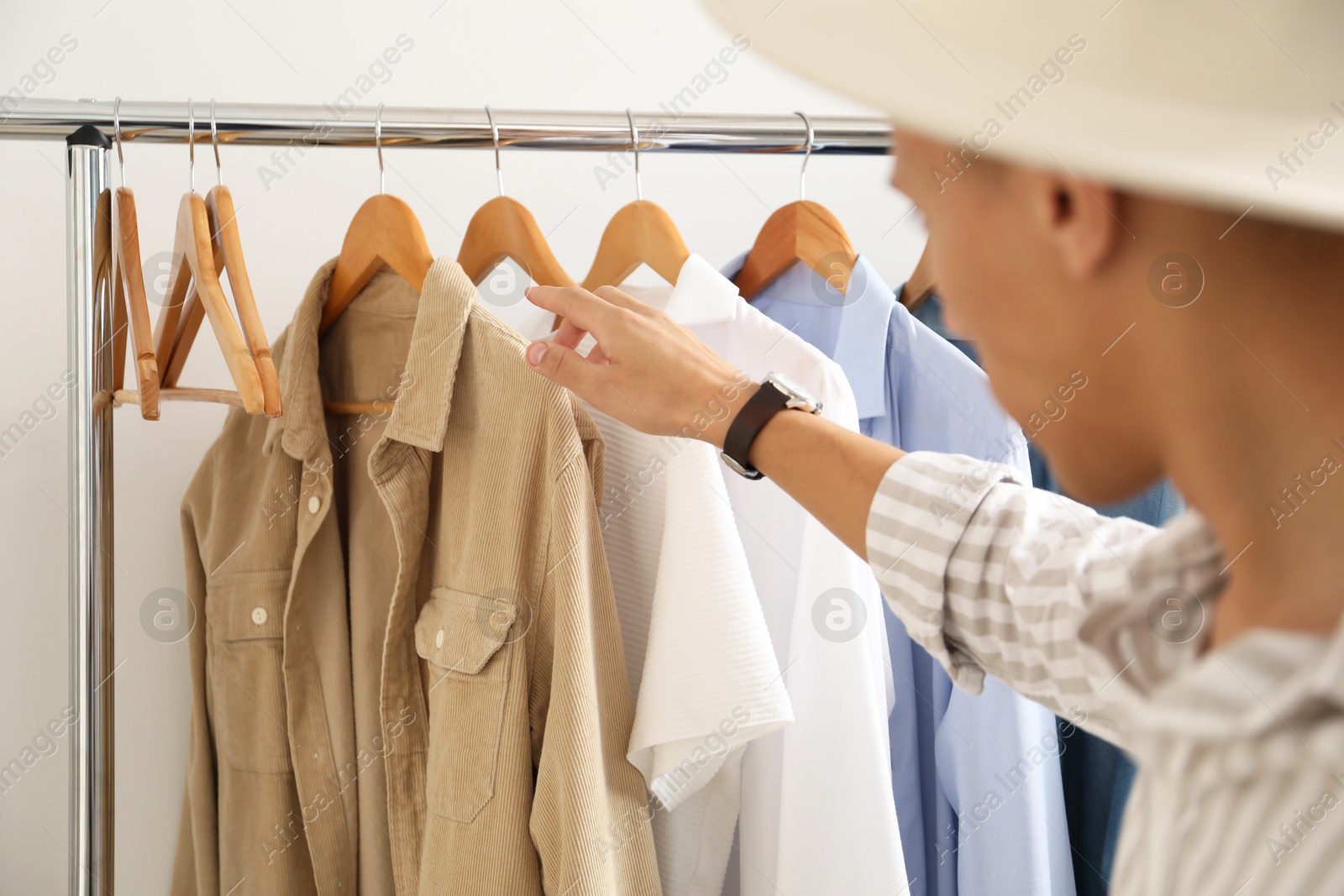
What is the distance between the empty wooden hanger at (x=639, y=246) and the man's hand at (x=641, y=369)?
134 mm

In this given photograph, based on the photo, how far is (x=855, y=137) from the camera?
0.87 m

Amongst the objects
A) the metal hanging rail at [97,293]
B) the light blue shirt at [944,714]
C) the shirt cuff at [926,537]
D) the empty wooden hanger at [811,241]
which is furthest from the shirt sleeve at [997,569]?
the metal hanging rail at [97,293]

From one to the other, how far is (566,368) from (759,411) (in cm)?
15

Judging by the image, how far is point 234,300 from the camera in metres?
0.77

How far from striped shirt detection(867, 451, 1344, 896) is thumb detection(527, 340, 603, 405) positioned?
0.24 meters

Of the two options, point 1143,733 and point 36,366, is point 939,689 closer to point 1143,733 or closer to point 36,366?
point 1143,733

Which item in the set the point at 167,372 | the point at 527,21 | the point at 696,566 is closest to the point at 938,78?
the point at 696,566

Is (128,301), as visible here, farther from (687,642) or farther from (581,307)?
(687,642)

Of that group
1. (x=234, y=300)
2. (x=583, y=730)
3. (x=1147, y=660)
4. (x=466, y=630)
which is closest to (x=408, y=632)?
(x=466, y=630)

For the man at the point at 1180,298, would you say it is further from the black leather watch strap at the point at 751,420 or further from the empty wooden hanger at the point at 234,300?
the empty wooden hanger at the point at 234,300

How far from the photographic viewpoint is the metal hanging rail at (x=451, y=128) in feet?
2.44

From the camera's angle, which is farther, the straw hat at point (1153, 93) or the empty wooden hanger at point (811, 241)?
the empty wooden hanger at point (811, 241)

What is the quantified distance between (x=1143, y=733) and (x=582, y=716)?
45cm

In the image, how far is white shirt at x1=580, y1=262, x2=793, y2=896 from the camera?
687 mm
